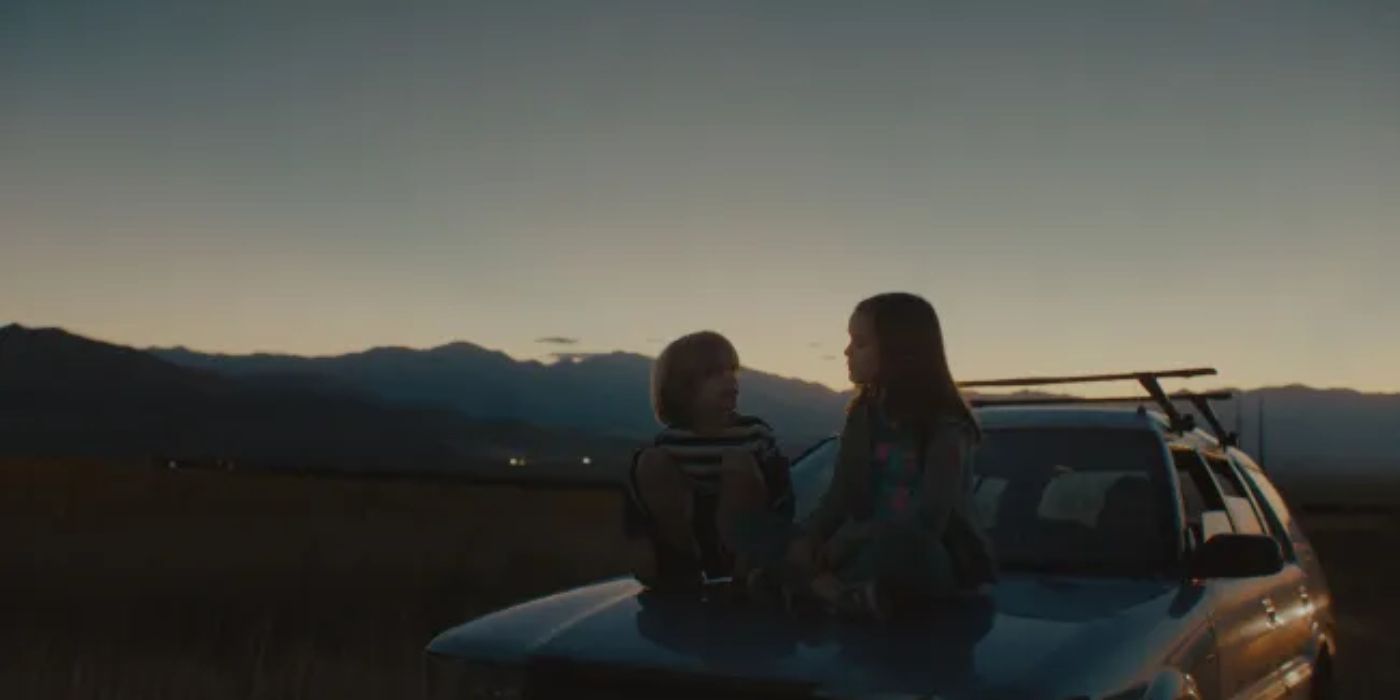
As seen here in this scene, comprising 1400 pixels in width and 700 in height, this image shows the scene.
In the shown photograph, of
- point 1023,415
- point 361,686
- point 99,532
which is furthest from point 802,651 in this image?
point 99,532

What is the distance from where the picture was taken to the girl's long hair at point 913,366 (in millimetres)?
4191

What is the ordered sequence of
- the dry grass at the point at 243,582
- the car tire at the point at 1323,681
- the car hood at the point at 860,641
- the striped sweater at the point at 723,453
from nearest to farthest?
the car hood at the point at 860,641
the striped sweater at the point at 723,453
the car tire at the point at 1323,681
the dry grass at the point at 243,582

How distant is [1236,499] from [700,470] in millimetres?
2421

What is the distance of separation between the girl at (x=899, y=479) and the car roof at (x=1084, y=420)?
44.6 inches

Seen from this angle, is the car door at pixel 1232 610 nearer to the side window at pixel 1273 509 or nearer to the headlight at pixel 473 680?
the side window at pixel 1273 509

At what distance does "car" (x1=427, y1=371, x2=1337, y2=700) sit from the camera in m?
3.37

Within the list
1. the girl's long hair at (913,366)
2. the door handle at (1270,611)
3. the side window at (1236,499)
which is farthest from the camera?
the side window at (1236,499)

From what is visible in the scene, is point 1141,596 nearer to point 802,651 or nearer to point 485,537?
point 802,651

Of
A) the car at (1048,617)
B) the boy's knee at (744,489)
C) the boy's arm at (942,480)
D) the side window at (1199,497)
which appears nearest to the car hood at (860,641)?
the car at (1048,617)

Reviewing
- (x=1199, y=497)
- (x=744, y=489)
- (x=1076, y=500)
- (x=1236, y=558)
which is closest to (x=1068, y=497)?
(x=1076, y=500)

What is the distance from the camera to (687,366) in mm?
4770

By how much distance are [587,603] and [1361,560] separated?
24596mm

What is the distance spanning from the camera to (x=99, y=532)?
66.6ft

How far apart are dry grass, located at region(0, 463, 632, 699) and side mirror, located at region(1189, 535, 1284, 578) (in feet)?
12.8
